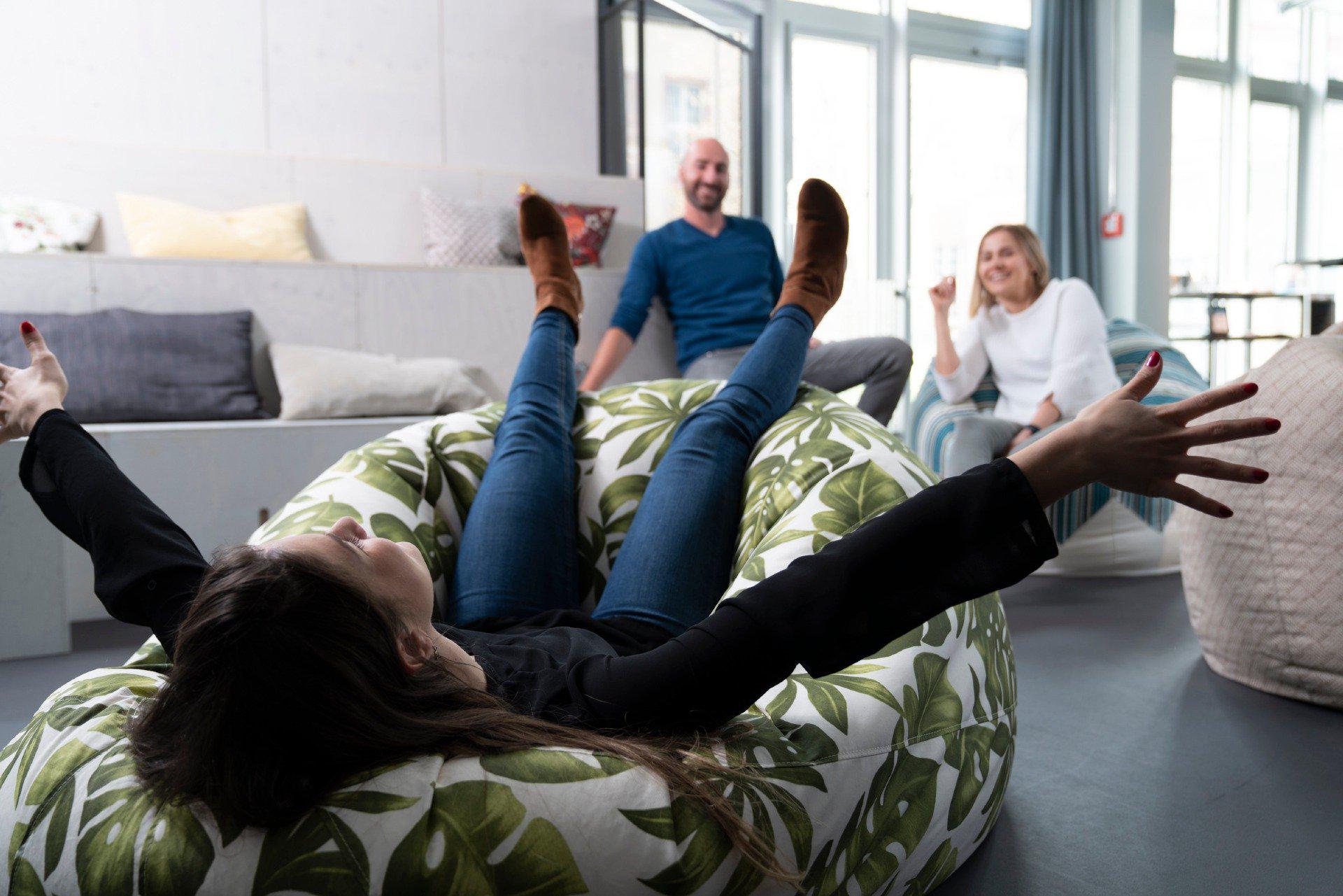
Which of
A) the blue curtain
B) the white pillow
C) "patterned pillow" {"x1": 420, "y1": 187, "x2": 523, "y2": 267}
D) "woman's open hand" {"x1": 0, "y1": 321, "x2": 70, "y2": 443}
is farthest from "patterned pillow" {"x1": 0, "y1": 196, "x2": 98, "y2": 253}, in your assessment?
the blue curtain

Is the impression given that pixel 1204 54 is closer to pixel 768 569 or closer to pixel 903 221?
pixel 903 221

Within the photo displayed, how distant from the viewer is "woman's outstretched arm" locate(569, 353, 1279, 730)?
0.77 m

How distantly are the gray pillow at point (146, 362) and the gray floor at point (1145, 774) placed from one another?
0.72m

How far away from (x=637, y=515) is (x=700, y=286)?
6.27ft

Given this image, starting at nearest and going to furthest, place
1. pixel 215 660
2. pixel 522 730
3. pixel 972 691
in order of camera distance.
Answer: pixel 215 660 → pixel 522 730 → pixel 972 691

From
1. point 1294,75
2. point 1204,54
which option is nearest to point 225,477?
point 1204,54

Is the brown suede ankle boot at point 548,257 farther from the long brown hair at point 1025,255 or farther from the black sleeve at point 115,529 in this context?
the long brown hair at point 1025,255

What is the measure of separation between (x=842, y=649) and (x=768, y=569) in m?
0.31

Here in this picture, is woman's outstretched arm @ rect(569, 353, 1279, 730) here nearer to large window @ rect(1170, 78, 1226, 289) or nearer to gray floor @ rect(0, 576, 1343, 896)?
gray floor @ rect(0, 576, 1343, 896)

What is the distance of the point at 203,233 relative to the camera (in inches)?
121

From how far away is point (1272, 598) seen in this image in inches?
65.4

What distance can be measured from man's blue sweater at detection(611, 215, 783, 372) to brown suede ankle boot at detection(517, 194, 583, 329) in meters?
1.13

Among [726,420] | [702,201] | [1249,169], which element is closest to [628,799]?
[726,420]

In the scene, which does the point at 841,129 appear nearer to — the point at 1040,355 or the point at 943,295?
the point at 943,295
